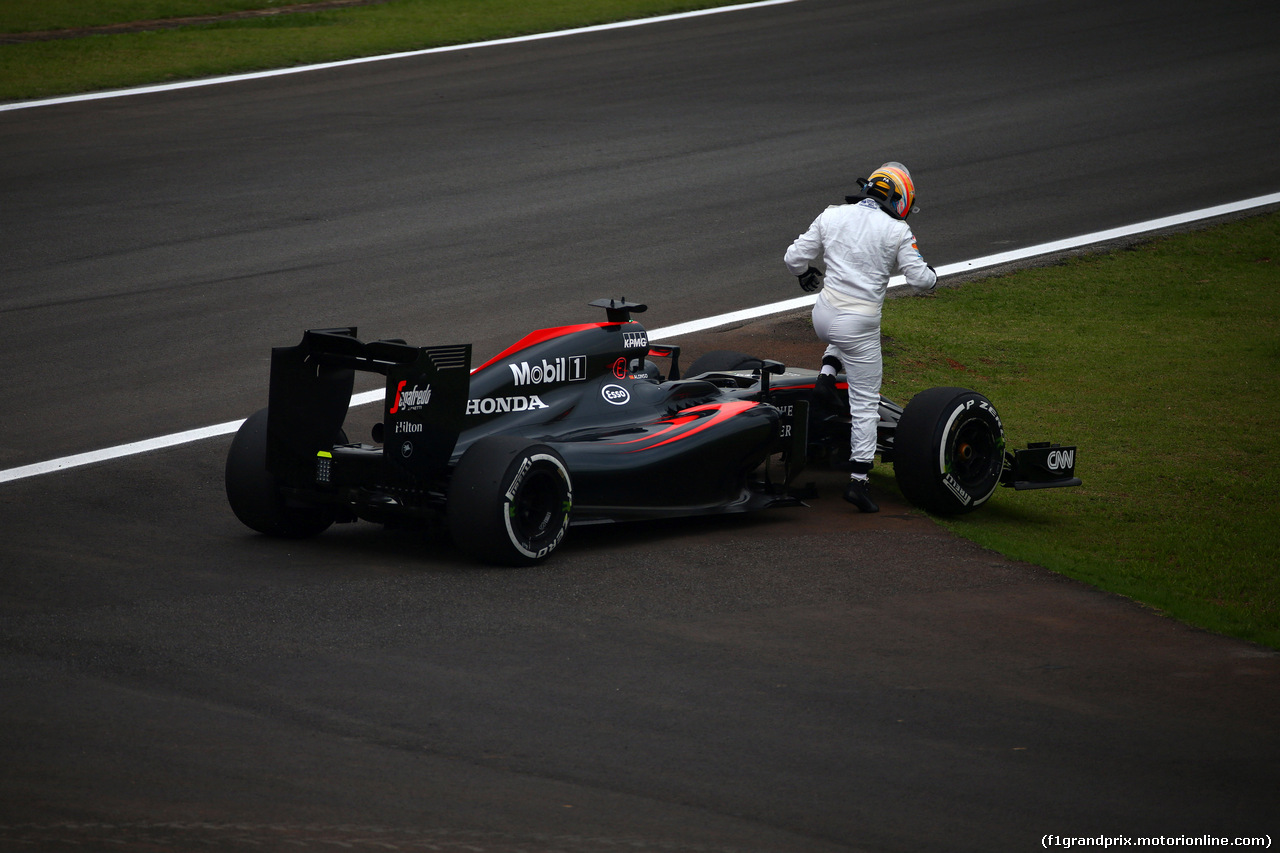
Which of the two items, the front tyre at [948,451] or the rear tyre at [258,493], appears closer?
the rear tyre at [258,493]

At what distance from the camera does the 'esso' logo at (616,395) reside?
9.08 m

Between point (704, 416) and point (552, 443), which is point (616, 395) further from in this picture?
point (552, 443)

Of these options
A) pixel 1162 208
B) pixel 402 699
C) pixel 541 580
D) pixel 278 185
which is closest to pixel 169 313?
pixel 278 185

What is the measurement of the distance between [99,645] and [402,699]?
1.52m

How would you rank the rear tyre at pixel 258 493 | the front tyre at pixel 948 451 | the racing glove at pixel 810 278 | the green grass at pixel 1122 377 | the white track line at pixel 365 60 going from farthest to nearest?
1. the white track line at pixel 365 60
2. the racing glove at pixel 810 278
3. the front tyre at pixel 948 451
4. the green grass at pixel 1122 377
5. the rear tyre at pixel 258 493

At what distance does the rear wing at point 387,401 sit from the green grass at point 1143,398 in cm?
336

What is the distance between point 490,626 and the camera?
7020 mm

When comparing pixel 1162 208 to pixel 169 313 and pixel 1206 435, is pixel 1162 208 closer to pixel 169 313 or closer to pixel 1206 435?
pixel 1206 435

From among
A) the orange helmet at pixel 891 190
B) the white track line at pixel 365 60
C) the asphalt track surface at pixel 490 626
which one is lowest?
the asphalt track surface at pixel 490 626

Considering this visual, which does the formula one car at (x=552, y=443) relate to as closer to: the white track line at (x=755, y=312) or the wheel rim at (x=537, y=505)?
the wheel rim at (x=537, y=505)

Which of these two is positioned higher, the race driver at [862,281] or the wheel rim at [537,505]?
the race driver at [862,281]

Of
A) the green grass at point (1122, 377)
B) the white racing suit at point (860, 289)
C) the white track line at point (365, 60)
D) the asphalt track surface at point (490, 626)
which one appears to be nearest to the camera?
the asphalt track surface at point (490, 626)

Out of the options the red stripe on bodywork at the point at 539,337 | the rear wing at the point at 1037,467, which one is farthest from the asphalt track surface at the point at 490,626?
the red stripe on bodywork at the point at 539,337

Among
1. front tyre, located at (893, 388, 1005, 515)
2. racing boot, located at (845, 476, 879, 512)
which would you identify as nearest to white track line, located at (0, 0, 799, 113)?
racing boot, located at (845, 476, 879, 512)
